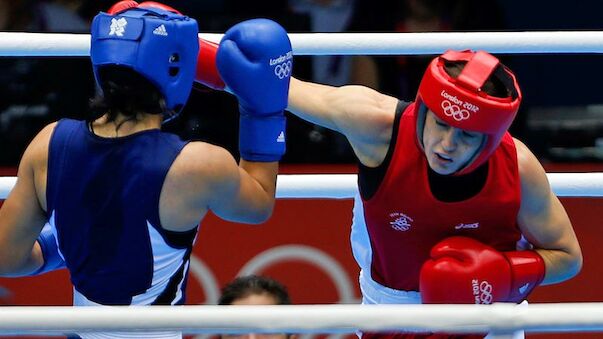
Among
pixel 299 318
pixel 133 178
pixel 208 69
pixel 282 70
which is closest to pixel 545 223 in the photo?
pixel 282 70

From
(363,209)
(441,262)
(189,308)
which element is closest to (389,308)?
(189,308)

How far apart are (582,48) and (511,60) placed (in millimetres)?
1481

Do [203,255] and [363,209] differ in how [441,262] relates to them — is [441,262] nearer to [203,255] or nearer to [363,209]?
[363,209]

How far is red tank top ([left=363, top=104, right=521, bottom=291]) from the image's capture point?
2.16m

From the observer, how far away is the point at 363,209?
89.3 inches

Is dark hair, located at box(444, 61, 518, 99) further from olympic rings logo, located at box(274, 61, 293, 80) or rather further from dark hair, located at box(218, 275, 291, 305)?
dark hair, located at box(218, 275, 291, 305)

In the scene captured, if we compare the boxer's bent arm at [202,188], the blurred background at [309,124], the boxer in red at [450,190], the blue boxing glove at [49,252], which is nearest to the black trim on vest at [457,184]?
the boxer in red at [450,190]

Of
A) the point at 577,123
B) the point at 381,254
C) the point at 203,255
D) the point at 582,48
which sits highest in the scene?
the point at 582,48

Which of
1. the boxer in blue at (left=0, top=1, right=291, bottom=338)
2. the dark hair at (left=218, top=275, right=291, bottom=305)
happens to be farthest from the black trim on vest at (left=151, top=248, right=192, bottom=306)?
the dark hair at (left=218, top=275, right=291, bottom=305)

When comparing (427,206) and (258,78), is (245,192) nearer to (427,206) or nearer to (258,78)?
(258,78)

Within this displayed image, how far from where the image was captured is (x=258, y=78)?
1.99 m

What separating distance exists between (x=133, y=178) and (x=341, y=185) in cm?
65

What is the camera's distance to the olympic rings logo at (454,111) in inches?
78.4

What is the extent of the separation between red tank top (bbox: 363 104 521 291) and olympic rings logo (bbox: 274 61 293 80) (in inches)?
10.2
